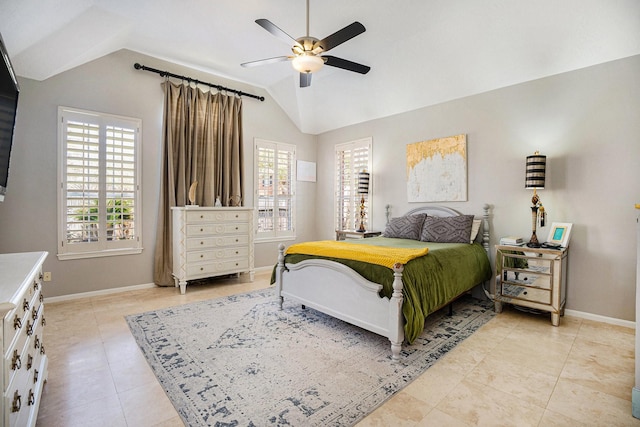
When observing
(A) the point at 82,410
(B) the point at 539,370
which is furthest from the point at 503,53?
(A) the point at 82,410

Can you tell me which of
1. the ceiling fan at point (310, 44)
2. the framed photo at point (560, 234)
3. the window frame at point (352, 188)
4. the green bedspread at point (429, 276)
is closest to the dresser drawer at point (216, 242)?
the green bedspread at point (429, 276)

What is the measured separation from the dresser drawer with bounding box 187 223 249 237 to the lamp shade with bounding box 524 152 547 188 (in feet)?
12.2

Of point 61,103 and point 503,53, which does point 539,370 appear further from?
point 61,103

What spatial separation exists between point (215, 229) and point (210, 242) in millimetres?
Result: 196

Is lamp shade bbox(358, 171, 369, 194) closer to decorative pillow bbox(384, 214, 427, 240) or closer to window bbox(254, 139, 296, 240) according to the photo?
decorative pillow bbox(384, 214, 427, 240)

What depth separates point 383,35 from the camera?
3732 mm

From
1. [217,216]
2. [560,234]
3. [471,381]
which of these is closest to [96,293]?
[217,216]

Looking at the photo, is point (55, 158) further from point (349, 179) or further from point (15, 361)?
point (349, 179)

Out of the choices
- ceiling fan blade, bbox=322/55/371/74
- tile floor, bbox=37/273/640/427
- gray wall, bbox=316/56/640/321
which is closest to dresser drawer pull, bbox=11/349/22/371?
tile floor, bbox=37/273/640/427

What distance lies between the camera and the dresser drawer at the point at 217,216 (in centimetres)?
426

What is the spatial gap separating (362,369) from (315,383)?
0.39 m

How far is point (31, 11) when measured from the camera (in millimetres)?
2684

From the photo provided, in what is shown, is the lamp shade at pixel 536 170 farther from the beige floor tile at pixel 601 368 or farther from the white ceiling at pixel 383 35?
the beige floor tile at pixel 601 368

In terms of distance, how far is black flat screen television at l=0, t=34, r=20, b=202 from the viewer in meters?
1.85
